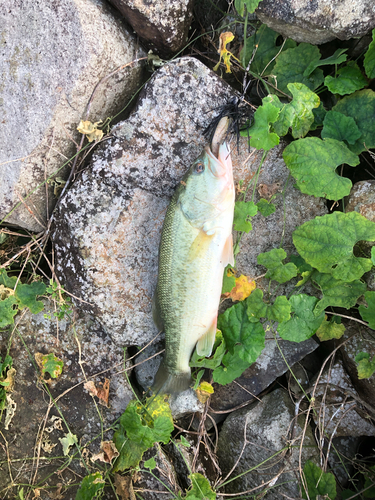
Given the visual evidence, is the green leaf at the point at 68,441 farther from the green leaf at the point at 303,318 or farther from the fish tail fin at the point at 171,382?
the green leaf at the point at 303,318

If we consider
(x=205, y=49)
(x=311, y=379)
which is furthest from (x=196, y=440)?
(x=205, y=49)

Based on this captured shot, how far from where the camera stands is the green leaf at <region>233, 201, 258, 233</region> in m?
2.83

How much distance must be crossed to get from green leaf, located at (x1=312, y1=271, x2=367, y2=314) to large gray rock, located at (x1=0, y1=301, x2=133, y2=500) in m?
1.80

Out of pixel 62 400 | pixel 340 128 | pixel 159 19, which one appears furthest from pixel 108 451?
pixel 159 19

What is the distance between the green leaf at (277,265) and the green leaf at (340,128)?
1.01 meters

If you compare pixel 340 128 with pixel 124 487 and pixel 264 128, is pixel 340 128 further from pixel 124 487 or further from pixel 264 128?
pixel 124 487

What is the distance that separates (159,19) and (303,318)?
8.70ft

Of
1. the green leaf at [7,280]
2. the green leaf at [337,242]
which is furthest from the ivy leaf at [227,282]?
the green leaf at [7,280]

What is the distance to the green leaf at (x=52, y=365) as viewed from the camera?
10.6 feet

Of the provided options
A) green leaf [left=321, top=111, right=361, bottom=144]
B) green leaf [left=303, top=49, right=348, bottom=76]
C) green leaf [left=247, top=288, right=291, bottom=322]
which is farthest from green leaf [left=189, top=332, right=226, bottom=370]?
green leaf [left=303, top=49, right=348, bottom=76]

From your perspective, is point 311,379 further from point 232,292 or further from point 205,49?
point 205,49

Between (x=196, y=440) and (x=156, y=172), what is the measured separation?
2.38 metres

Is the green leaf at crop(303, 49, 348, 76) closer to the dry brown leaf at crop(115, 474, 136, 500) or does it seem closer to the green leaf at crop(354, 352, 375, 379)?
the green leaf at crop(354, 352, 375, 379)

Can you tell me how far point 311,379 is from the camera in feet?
11.0
